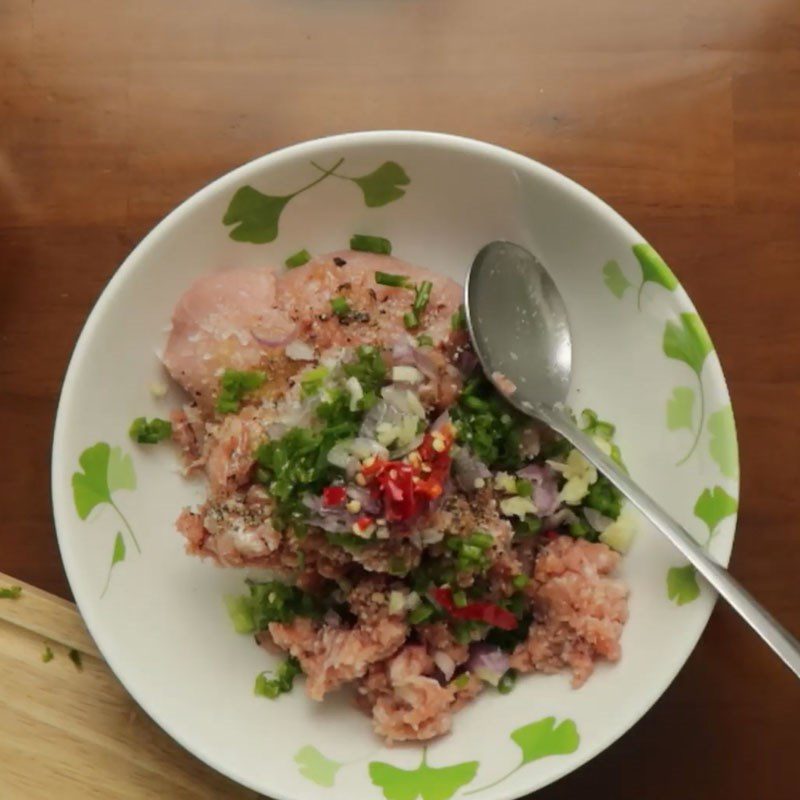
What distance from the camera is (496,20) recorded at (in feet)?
7.46

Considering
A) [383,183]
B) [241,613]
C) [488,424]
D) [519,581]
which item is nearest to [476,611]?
[519,581]

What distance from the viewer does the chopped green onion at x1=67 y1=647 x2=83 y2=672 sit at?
83.4 inches

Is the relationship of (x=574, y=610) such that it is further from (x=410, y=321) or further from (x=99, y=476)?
(x=99, y=476)

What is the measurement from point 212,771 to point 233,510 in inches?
26.2

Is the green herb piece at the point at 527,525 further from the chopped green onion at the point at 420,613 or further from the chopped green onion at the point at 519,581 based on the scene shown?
the chopped green onion at the point at 420,613

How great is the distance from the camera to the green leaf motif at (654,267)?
1.88 m

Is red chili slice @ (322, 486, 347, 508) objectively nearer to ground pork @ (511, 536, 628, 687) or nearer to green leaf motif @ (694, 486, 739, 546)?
ground pork @ (511, 536, 628, 687)

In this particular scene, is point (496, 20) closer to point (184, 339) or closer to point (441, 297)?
point (441, 297)

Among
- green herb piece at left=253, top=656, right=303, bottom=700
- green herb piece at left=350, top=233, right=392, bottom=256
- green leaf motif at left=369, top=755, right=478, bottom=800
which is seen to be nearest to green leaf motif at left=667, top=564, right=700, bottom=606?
green leaf motif at left=369, top=755, right=478, bottom=800

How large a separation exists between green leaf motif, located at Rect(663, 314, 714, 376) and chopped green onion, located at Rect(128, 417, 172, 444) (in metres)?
1.07

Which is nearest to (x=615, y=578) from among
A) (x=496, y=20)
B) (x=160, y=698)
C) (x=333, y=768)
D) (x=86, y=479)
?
(x=333, y=768)

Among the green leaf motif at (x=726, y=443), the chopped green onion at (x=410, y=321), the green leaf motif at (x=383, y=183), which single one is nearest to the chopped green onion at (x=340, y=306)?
the chopped green onion at (x=410, y=321)

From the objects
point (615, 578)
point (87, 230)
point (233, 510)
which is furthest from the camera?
point (87, 230)

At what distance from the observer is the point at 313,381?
6.14 ft
